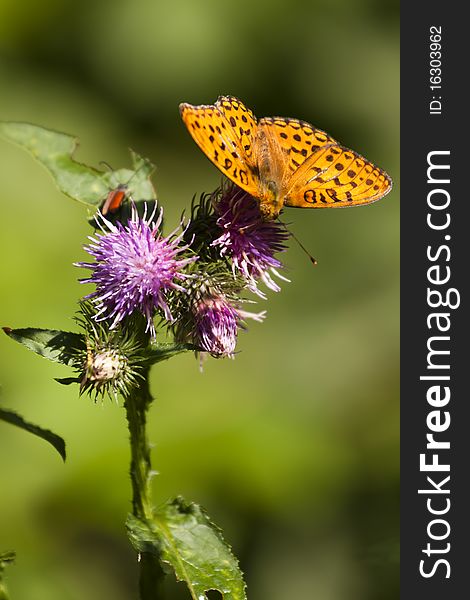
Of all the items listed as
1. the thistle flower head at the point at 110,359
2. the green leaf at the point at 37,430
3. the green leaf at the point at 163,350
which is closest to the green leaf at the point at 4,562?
the green leaf at the point at 37,430

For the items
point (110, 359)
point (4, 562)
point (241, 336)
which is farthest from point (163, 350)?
point (241, 336)

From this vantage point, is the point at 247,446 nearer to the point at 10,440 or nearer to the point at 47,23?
the point at 10,440

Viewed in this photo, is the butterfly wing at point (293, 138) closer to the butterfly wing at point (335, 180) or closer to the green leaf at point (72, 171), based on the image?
the butterfly wing at point (335, 180)

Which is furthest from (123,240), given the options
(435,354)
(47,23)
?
(47,23)

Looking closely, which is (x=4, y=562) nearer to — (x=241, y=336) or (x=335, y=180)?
(x=335, y=180)

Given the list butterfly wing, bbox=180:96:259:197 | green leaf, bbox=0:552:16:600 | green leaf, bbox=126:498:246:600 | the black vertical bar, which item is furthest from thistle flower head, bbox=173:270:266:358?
the black vertical bar

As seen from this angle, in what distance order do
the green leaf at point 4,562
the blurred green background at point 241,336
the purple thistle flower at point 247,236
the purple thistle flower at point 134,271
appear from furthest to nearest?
the blurred green background at point 241,336
the purple thistle flower at point 247,236
the purple thistle flower at point 134,271
the green leaf at point 4,562

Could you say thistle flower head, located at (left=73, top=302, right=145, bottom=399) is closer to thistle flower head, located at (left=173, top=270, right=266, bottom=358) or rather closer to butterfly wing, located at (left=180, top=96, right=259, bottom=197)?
thistle flower head, located at (left=173, top=270, right=266, bottom=358)
